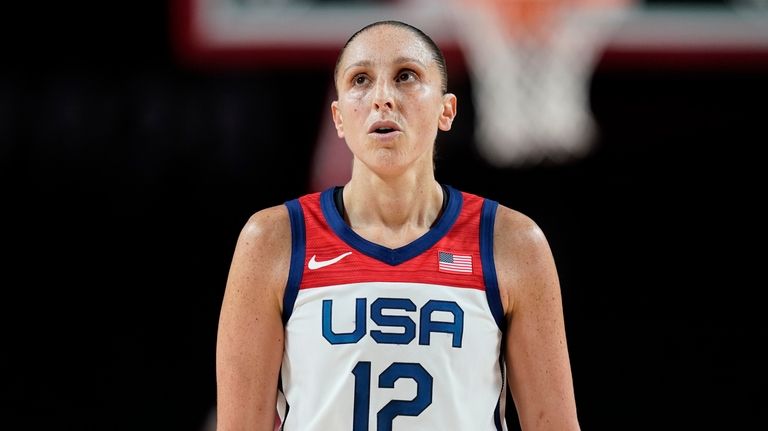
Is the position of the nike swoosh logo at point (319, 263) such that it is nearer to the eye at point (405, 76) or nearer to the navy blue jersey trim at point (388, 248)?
the navy blue jersey trim at point (388, 248)

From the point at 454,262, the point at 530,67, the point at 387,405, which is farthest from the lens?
the point at 530,67

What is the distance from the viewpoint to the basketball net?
6.95 meters

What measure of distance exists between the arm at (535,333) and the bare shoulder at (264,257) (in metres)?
0.51

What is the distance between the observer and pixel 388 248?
250 cm

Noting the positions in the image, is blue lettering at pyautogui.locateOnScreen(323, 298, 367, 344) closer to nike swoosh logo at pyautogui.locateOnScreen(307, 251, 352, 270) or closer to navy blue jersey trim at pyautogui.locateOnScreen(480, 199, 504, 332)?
nike swoosh logo at pyautogui.locateOnScreen(307, 251, 352, 270)

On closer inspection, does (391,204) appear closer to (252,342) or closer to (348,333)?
(348,333)

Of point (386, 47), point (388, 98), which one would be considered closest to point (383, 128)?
point (388, 98)

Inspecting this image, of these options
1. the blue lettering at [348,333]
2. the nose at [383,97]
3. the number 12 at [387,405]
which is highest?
the nose at [383,97]

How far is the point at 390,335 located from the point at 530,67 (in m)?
4.86

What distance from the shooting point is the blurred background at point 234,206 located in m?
7.66

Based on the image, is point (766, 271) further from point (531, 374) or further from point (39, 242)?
point (531, 374)

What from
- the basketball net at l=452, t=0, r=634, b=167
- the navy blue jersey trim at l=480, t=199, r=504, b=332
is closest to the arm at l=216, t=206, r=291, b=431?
the navy blue jersey trim at l=480, t=199, r=504, b=332

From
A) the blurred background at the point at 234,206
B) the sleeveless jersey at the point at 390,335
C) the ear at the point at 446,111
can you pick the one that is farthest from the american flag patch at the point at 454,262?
the blurred background at the point at 234,206

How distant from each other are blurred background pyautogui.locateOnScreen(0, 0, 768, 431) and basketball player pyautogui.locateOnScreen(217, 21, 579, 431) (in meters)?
5.00
